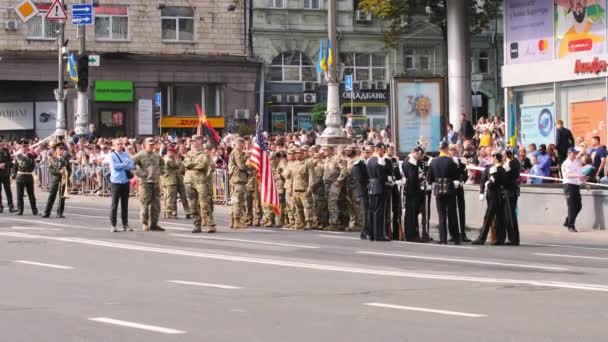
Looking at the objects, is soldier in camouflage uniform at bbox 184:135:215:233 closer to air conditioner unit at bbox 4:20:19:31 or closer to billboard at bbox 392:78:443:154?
billboard at bbox 392:78:443:154

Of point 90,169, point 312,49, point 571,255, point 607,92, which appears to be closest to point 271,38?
point 312,49

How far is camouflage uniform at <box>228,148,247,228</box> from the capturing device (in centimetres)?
2617

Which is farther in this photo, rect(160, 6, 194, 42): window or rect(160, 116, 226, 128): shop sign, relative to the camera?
rect(160, 116, 226, 128): shop sign

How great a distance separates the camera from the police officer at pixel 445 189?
22.9 m

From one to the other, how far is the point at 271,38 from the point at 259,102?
3.09 m

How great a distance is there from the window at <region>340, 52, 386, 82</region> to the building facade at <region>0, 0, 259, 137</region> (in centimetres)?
496

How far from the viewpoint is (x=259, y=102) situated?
62156mm

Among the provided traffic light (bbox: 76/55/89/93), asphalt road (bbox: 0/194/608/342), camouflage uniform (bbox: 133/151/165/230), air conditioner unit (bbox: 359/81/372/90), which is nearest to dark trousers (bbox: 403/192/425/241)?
asphalt road (bbox: 0/194/608/342)

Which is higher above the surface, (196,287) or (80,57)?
(80,57)

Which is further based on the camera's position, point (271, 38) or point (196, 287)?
point (271, 38)

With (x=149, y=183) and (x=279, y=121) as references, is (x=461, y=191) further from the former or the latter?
(x=279, y=121)

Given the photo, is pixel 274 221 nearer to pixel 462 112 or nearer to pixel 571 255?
pixel 571 255

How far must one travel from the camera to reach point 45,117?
58969 millimetres

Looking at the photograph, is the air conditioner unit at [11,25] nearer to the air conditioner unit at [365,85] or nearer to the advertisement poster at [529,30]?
the air conditioner unit at [365,85]
